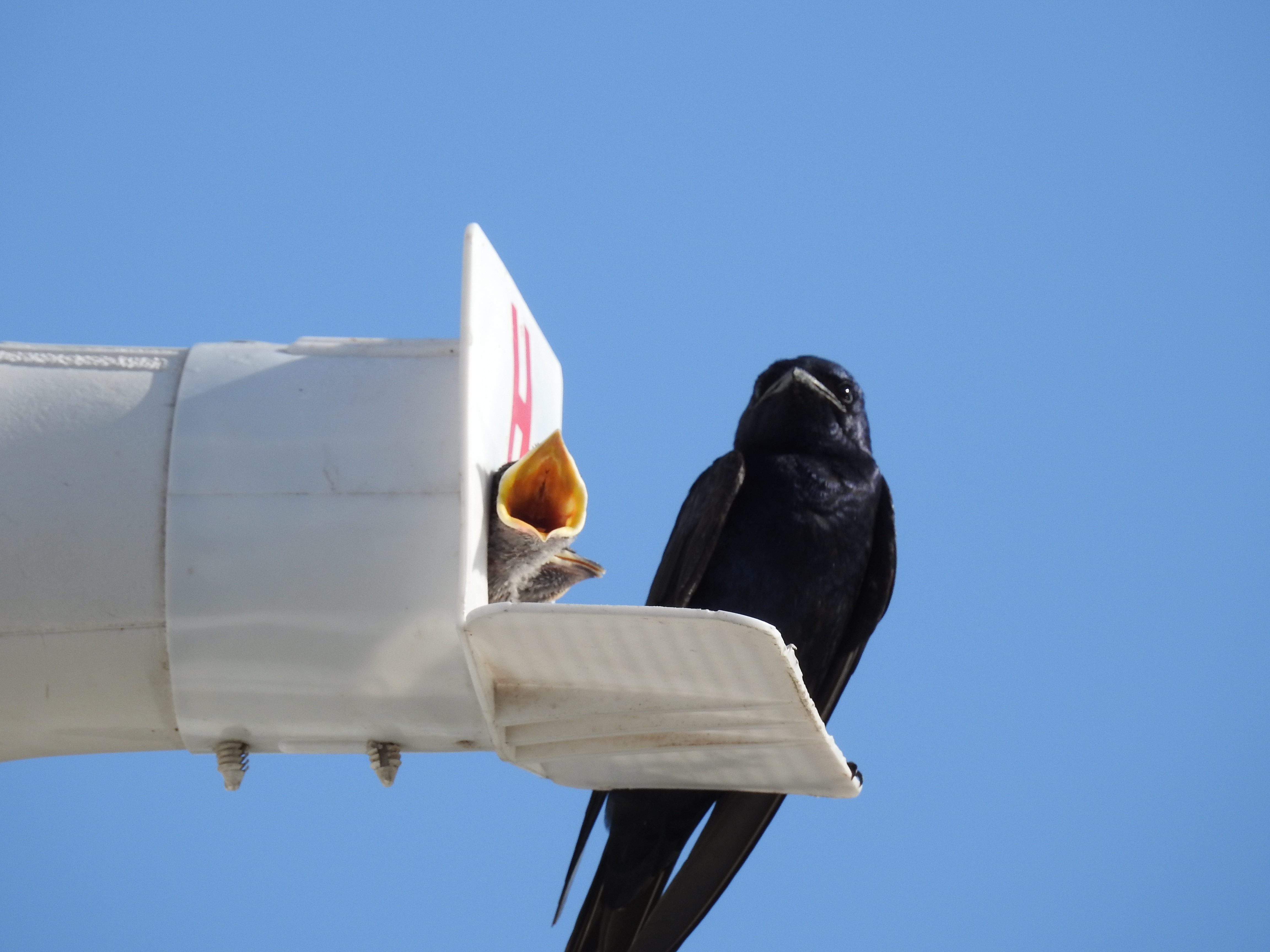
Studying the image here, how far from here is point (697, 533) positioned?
196 inches

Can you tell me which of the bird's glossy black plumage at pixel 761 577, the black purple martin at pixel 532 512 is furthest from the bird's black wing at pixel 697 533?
the black purple martin at pixel 532 512

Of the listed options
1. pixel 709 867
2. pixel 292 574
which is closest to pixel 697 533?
pixel 709 867

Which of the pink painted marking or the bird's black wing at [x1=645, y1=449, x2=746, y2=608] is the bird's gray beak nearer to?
the bird's black wing at [x1=645, y1=449, x2=746, y2=608]

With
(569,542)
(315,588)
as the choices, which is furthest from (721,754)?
(315,588)

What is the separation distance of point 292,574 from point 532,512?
2.20 ft

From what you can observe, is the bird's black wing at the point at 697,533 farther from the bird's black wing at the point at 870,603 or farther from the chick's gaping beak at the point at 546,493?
the chick's gaping beak at the point at 546,493

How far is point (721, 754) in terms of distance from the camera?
3906 mm

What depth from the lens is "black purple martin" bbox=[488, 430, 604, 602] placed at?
3674mm

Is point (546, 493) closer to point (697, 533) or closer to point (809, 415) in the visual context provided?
point (697, 533)

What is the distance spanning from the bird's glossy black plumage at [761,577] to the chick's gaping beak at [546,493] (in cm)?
106

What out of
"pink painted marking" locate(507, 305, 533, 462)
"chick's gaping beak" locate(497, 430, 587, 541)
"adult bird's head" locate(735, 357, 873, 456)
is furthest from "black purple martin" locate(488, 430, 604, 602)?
"adult bird's head" locate(735, 357, 873, 456)

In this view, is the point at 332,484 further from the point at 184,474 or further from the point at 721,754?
the point at 721,754

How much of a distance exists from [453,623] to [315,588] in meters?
0.30

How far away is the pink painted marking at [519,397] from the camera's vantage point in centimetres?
396
